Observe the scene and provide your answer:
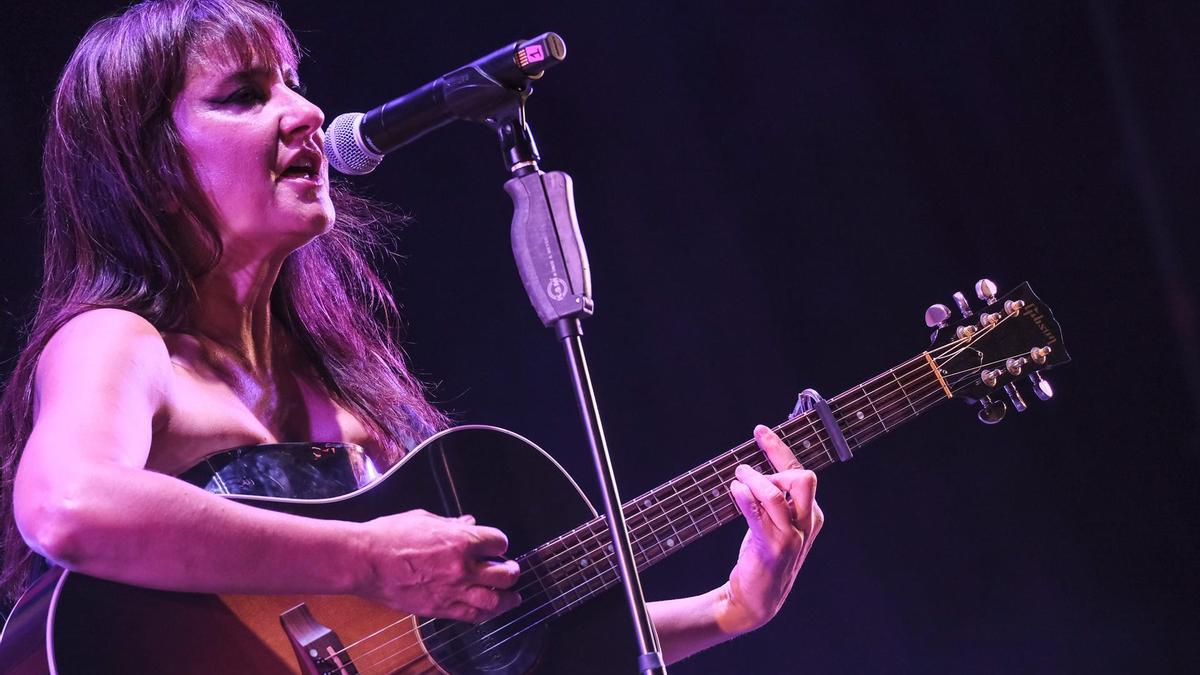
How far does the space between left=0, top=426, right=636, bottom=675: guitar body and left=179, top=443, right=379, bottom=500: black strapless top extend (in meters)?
0.08

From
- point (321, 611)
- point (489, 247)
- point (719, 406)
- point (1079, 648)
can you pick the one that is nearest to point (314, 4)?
point (489, 247)

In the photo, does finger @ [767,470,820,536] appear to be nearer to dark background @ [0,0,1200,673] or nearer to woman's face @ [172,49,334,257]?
woman's face @ [172,49,334,257]

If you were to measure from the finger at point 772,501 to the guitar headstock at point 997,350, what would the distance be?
51 cm

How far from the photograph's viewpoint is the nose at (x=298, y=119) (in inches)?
72.6

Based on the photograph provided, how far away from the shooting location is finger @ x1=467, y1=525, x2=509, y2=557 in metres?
1.64

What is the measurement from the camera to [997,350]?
215cm

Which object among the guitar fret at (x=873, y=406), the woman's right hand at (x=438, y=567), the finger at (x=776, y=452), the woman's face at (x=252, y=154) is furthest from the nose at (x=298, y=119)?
the guitar fret at (x=873, y=406)

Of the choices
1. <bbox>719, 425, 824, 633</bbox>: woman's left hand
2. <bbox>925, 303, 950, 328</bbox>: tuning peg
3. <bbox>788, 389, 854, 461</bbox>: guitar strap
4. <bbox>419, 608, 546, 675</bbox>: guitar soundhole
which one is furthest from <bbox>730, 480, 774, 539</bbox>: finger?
<bbox>925, 303, 950, 328</bbox>: tuning peg

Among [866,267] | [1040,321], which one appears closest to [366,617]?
[1040,321]

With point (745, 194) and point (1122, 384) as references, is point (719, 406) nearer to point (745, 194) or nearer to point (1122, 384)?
point (745, 194)

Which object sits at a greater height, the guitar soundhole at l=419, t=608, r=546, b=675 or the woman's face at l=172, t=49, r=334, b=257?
the woman's face at l=172, t=49, r=334, b=257

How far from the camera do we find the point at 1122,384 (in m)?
3.49

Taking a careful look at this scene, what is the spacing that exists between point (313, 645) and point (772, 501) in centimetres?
85

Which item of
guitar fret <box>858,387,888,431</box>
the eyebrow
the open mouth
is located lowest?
guitar fret <box>858,387,888,431</box>
